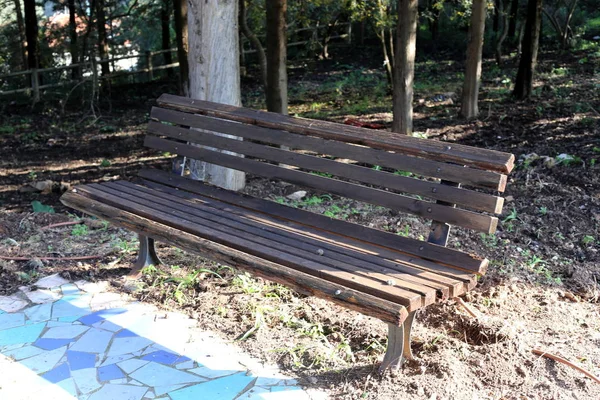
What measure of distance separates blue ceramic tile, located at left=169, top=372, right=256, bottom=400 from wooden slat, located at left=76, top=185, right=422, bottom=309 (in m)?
0.63

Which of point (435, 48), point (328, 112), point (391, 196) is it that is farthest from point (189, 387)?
point (435, 48)

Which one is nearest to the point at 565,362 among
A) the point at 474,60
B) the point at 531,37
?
the point at 474,60

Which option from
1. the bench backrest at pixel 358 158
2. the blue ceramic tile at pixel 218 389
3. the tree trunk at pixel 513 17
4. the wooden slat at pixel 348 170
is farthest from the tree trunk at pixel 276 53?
the tree trunk at pixel 513 17

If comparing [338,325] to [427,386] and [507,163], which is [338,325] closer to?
[427,386]

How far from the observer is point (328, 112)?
38.0ft

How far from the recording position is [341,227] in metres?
3.75

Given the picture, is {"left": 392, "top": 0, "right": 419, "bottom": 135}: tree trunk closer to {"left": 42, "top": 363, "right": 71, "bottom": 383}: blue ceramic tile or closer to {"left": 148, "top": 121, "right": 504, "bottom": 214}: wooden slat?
{"left": 148, "top": 121, "right": 504, "bottom": 214}: wooden slat

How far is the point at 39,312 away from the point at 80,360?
28.9 inches

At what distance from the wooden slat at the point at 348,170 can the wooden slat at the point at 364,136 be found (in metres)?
0.12

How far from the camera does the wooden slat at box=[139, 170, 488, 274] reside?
10.6 ft

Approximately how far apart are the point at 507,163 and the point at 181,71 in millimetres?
9259

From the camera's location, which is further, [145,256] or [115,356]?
[145,256]

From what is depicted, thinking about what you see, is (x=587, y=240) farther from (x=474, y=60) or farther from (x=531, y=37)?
(x=531, y=37)

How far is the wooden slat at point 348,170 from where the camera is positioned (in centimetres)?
326
